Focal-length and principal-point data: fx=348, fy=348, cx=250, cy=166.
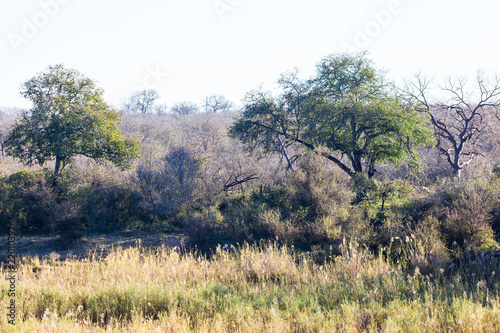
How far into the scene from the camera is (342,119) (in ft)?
52.9

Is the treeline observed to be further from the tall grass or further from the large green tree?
the tall grass

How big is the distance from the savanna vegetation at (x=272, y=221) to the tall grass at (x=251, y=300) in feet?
0.12

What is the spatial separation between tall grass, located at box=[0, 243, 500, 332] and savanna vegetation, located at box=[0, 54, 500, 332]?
0.04m

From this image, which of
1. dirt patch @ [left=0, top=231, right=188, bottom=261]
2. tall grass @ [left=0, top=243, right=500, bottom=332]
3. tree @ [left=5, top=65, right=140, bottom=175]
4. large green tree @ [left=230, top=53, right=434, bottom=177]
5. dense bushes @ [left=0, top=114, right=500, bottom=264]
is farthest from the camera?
tree @ [left=5, top=65, right=140, bottom=175]

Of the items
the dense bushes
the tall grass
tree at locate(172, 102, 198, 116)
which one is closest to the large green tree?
the dense bushes

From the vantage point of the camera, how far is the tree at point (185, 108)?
3366 inches

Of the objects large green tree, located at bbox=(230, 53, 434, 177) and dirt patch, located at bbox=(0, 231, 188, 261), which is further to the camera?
large green tree, located at bbox=(230, 53, 434, 177)

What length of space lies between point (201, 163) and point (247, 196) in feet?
9.46

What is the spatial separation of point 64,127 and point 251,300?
1623 cm

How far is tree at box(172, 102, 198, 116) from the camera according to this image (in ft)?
281

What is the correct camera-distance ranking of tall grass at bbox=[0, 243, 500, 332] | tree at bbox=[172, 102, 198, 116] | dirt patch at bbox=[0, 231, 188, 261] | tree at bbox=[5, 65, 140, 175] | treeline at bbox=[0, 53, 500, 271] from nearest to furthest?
tall grass at bbox=[0, 243, 500, 332] < treeline at bbox=[0, 53, 500, 271] < dirt patch at bbox=[0, 231, 188, 261] < tree at bbox=[5, 65, 140, 175] < tree at bbox=[172, 102, 198, 116]

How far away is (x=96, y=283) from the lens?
646cm

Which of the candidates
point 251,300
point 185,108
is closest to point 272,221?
point 251,300

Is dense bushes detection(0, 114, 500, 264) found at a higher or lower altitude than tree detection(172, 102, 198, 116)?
lower
